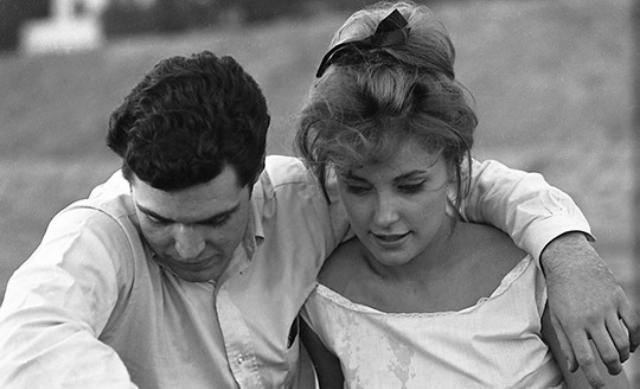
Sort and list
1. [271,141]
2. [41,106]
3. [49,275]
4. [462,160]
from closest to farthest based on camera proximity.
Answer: [49,275] → [462,160] → [271,141] → [41,106]

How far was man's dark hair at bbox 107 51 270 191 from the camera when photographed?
261 cm

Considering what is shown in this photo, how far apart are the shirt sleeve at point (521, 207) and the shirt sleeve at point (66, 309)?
94 centimetres

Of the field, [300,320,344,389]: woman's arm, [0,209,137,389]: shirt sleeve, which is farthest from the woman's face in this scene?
the field

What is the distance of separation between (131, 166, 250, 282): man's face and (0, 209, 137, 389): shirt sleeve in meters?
0.08

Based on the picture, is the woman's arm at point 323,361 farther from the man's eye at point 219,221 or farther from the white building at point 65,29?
the white building at point 65,29

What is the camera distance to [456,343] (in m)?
3.01

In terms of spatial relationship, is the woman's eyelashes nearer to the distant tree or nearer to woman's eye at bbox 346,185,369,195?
woman's eye at bbox 346,185,369,195

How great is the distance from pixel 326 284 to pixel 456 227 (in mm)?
355

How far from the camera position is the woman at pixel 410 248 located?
2920 mm

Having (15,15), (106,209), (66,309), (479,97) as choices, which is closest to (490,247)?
(106,209)

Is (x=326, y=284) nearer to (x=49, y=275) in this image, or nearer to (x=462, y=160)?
(x=462, y=160)

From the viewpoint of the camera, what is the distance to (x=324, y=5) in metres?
32.6

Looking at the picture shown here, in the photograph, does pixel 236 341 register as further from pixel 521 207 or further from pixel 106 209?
pixel 521 207

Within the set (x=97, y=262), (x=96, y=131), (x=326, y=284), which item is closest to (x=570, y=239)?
(x=326, y=284)
